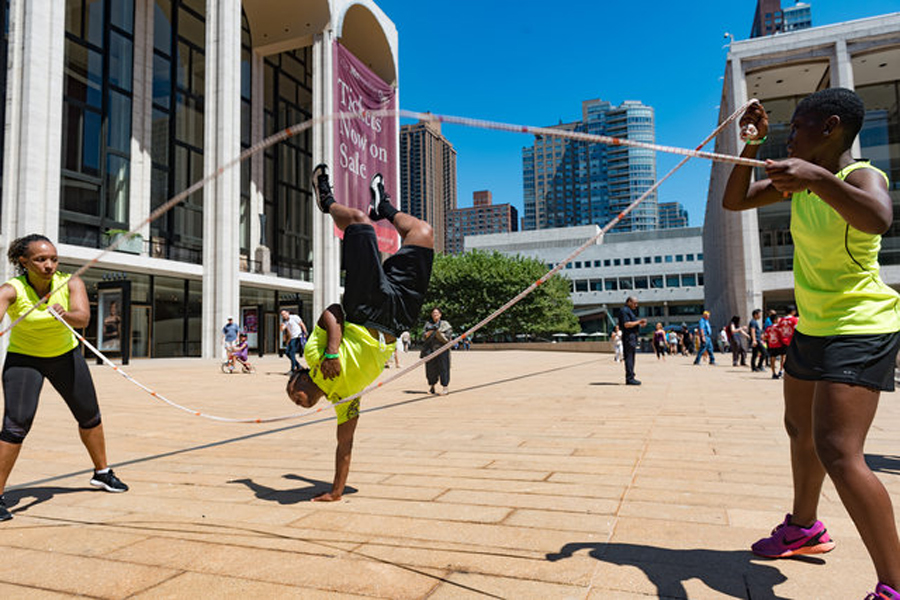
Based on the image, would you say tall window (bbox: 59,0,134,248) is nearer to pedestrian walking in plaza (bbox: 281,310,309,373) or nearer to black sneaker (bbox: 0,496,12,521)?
pedestrian walking in plaza (bbox: 281,310,309,373)

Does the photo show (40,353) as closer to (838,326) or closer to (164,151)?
(838,326)

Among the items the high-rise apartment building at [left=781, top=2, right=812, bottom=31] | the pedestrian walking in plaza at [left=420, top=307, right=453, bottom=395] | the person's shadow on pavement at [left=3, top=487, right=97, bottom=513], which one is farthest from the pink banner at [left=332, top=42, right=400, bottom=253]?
the high-rise apartment building at [left=781, top=2, right=812, bottom=31]

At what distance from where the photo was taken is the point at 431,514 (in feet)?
11.2

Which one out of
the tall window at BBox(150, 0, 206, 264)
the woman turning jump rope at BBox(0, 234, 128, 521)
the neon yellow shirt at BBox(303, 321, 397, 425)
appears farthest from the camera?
the tall window at BBox(150, 0, 206, 264)

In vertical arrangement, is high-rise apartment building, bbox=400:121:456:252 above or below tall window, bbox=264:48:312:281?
above

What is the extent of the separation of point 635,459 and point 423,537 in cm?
257

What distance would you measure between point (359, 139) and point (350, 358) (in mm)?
33076

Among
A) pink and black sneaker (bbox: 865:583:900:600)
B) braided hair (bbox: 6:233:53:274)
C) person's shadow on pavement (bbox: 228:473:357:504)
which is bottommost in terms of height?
Answer: person's shadow on pavement (bbox: 228:473:357:504)

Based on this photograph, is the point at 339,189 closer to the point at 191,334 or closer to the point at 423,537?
the point at 191,334

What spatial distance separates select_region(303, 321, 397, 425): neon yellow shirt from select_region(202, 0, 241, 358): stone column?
24918 millimetres

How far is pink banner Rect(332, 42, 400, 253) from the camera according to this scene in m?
33.3

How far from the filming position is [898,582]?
2035mm

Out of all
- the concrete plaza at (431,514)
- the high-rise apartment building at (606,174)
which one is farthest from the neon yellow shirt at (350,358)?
the high-rise apartment building at (606,174)

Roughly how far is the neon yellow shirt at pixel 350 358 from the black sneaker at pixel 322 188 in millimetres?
801
